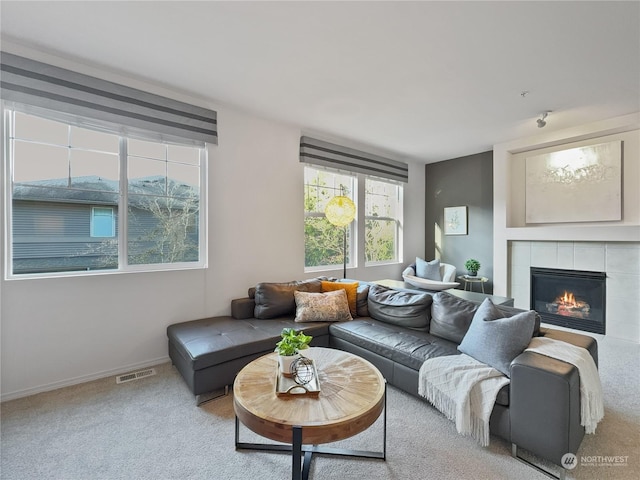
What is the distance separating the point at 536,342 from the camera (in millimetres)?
1856

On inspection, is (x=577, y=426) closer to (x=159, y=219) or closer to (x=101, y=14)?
(x=159, y=219)

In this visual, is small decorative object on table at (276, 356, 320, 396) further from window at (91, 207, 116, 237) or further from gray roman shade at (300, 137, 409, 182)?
gray roman shade at (300, 137, 409, 182)

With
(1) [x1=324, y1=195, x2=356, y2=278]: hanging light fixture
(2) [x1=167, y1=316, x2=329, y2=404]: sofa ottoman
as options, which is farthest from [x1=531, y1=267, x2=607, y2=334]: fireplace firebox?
(2) [x1=167, y1=316, x2=329, y2=404]: sofa ottoman

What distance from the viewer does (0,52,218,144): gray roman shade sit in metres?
2.17

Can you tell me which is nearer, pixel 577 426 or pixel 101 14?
pixel 577 426

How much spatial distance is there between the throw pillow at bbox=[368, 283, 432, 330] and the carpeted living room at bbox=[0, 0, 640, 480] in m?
0.02

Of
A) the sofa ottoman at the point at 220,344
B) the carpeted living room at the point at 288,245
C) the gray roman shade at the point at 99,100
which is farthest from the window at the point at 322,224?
the gray roman shade at the point at 99,100

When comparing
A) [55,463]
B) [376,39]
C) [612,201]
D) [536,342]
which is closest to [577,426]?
[536,342]

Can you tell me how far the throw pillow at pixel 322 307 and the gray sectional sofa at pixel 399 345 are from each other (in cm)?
8

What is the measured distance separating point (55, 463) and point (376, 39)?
3.27 meters

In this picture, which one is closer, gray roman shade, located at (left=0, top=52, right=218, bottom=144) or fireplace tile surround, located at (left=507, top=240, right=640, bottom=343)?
gray roman shade, located at (left=0, top=52, right=218, bottom=144)

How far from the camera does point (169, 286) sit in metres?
2.87

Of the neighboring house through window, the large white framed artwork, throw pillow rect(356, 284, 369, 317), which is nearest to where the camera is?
the neighboring house through window

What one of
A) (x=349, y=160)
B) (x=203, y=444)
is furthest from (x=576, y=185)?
(x=203, y=444)
